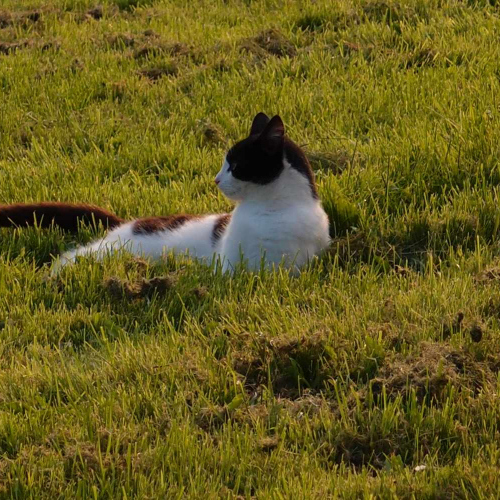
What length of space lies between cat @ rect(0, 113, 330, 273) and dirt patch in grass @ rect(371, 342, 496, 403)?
45.5 inches

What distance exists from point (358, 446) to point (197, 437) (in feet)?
1.92

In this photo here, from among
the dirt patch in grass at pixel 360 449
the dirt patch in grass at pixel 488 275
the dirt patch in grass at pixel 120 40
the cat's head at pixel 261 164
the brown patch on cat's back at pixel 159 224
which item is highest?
the dirt patch in grass at pixel 120 40

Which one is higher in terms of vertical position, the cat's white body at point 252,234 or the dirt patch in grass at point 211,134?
the dirt patch in grass at point 211,134

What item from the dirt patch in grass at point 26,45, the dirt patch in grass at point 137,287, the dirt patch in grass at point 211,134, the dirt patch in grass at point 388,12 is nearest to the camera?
the dirt patch in grass at point 137,287

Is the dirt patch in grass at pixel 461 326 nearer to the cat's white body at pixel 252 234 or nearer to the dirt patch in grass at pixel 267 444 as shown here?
the dirt patch in grass at pixel 267 444

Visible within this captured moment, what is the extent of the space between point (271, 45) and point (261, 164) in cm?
333

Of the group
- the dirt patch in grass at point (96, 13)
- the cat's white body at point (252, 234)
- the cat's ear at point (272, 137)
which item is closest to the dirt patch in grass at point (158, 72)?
the dirt patch in grass at point (96, 13)

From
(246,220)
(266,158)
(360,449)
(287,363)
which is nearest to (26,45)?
(266,158)

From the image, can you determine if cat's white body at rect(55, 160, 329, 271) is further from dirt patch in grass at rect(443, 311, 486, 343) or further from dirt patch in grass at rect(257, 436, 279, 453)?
dirt patch in grass at rect(257, 436, 279, 453)

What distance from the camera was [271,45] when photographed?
807 centimetres

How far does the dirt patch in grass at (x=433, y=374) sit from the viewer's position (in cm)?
348

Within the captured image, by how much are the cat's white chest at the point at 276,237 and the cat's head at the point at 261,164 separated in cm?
16

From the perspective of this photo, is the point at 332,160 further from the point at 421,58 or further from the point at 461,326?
the point at 461,326

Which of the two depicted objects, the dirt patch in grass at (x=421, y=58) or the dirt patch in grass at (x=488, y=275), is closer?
the dirt patch in grass at (x=488, y=275)
